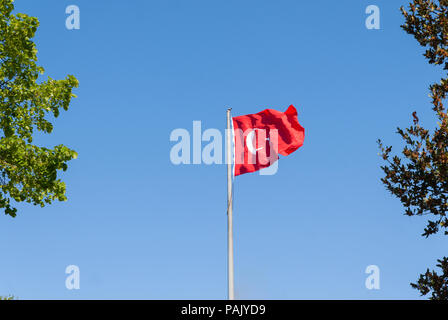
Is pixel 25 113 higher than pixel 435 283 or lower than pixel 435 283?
higher

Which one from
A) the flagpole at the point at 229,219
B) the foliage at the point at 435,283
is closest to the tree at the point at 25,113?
the flagpole at the point at 229,219

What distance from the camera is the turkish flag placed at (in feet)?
63.6

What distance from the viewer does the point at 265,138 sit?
64.3 ft

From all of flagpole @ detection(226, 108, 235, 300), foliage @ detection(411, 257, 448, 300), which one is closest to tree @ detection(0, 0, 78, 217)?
flagpole @ detection(226, 108, 235, 300)

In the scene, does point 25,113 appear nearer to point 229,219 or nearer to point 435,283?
point 229,219

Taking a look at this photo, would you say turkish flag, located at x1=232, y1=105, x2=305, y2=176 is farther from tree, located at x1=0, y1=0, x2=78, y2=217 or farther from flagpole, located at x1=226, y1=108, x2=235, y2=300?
tree, located at x1=0, y1=0, x2=78, y2=217

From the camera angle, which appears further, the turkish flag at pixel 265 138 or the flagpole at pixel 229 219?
the turkish flag at pixel 265 138

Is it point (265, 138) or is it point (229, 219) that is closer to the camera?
point (229, 219)

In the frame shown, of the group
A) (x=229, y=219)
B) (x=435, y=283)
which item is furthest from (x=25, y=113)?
(x=435, y=283)

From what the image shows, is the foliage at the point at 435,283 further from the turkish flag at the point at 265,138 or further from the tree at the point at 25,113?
the tree at the point at 25,113

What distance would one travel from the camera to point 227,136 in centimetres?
1956

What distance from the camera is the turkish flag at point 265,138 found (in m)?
19.4
